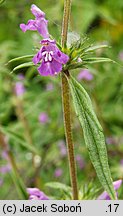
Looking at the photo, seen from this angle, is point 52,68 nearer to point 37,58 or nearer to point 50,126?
point 37,58

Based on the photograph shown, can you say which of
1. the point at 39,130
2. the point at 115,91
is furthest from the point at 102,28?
the point at 39,130

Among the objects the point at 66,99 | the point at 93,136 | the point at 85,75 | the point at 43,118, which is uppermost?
the point at 85,75

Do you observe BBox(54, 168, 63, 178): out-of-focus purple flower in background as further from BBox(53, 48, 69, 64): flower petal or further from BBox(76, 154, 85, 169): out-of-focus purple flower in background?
BBox(53, 48, 69, 64): flower petal

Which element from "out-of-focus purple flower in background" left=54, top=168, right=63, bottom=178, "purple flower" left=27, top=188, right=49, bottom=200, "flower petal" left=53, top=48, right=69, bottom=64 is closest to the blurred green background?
"out-of-focus purple flower in background" left=54, top=168, right=63, bottom=178

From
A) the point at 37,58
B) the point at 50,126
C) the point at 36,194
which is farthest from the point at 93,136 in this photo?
the point at 50,126

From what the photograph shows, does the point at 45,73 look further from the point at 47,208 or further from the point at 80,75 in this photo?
the point at 80,75

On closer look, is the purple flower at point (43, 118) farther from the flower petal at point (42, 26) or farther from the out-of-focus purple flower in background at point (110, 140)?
the flower petal at point (42, 26)
